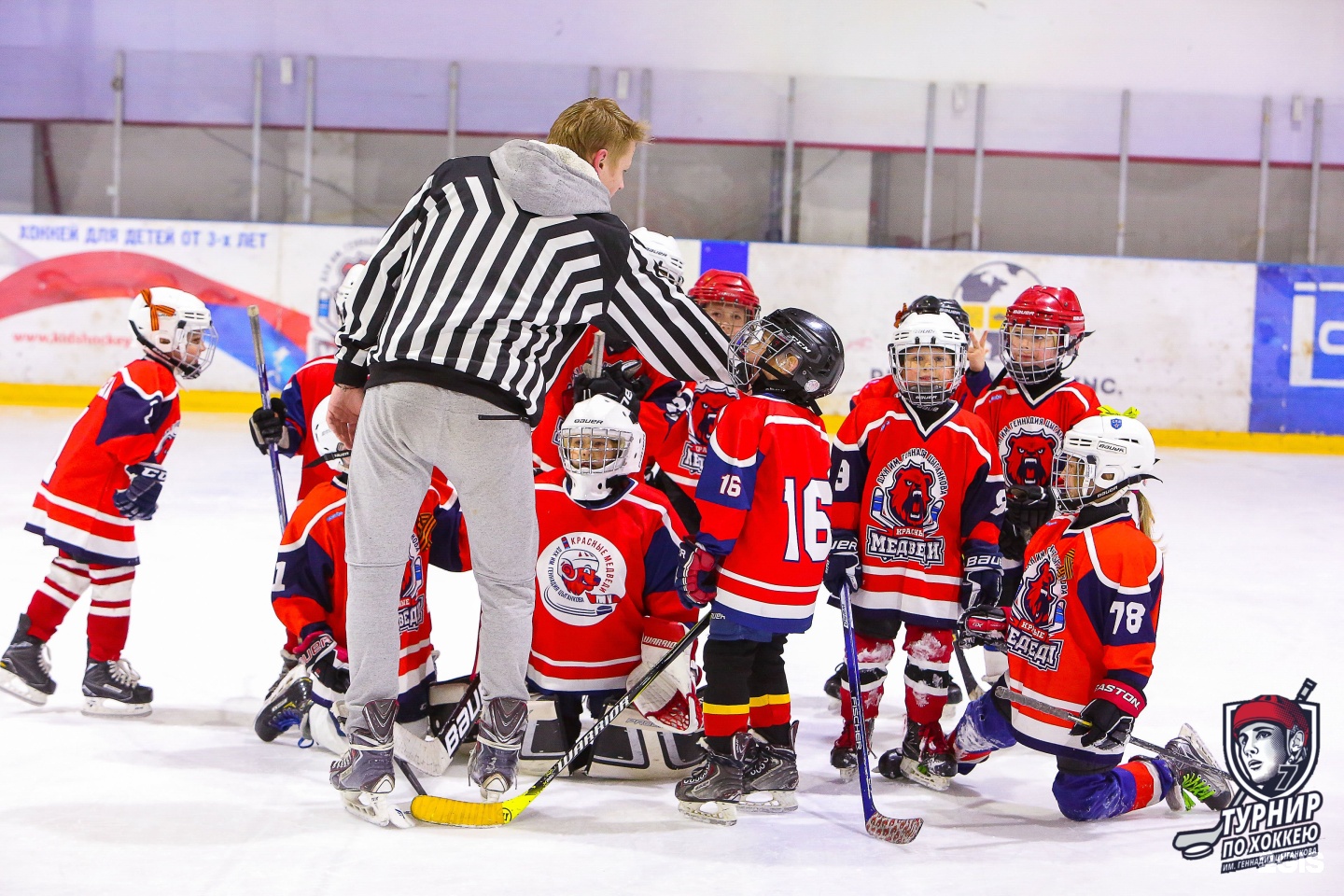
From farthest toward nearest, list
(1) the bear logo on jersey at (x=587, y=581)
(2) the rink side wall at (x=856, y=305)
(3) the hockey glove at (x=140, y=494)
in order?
(2) the rink side wall at (x=856, y=305) → (3) the hockey glove at (x=140, y=494) → (1) the bear logo on jersey at (x=587, y=581)

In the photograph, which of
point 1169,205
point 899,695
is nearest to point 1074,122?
point 1169,205

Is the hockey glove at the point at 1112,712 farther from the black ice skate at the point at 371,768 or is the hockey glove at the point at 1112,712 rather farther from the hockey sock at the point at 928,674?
the black ice skate at the point at 371,768

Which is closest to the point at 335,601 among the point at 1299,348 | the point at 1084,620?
the point at 1084,620

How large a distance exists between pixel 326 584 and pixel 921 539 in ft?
4.40

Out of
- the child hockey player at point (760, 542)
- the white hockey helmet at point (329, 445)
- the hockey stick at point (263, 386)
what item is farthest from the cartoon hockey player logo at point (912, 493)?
the hockey stick at point (263, 386)

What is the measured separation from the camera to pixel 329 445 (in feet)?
10.2

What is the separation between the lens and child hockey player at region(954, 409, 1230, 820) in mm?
2633

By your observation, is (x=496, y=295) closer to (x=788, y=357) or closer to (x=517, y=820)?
(x=788, y=357)

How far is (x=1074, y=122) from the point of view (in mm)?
10188

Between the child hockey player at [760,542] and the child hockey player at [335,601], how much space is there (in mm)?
618

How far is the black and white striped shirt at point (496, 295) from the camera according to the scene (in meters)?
2.37

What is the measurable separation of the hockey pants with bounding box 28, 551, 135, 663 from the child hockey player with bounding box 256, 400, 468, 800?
52cm

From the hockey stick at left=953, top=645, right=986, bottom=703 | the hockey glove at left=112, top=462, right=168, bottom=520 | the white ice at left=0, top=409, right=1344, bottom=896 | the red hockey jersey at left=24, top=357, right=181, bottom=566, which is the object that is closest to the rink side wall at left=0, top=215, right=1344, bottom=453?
the white ice at left=0, top=409, right=1344, bottom=896

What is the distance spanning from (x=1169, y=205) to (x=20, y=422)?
27.2 ft
